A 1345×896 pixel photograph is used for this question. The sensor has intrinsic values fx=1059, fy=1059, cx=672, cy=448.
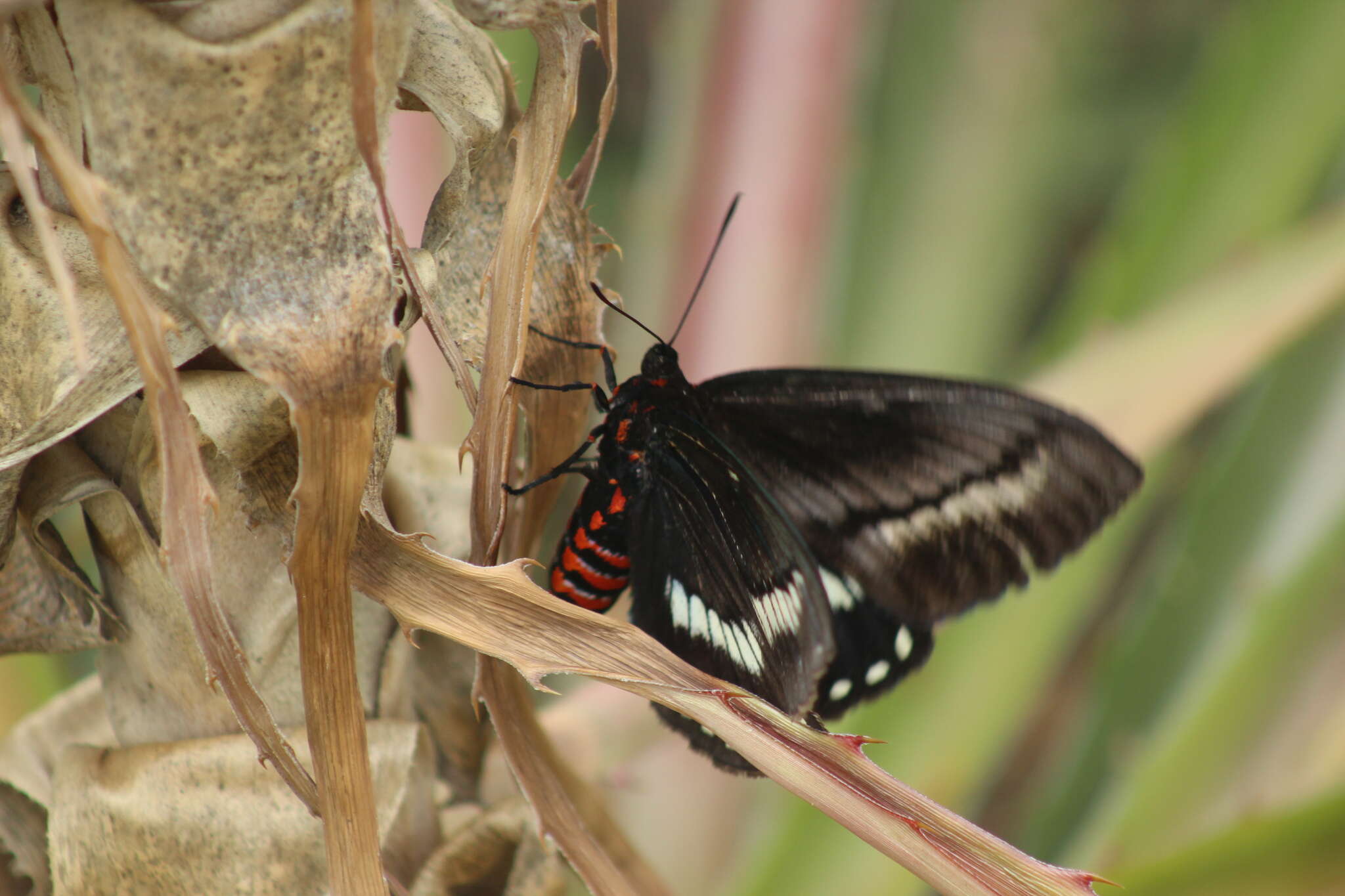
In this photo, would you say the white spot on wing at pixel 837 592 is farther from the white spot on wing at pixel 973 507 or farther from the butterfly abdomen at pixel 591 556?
the butterfly abdomen at pixel 591 556

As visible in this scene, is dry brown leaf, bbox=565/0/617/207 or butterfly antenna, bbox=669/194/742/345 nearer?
dry brown leaf, bbox=565/0/617/207

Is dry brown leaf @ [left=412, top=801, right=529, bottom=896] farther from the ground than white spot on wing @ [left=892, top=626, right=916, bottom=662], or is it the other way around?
white spot on wing @ [left=892, top=626, right=916, bottom=662]

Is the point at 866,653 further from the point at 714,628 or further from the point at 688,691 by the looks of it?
the point at 688,691

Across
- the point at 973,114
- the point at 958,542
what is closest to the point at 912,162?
the point at 973,114

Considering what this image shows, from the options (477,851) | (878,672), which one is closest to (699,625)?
(878,672)

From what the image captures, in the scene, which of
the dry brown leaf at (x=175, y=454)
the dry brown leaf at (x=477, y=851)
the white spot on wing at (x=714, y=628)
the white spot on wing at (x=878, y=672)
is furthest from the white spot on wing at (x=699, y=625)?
the dry brown leaf at (x=175, y=454)

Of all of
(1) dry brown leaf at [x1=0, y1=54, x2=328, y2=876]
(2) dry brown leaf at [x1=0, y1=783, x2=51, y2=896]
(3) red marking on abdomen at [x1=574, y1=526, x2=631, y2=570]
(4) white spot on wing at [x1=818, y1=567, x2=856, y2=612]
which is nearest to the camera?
(1) dry brown leaf at [x1=0, y1=54, x2=328, y2=876]

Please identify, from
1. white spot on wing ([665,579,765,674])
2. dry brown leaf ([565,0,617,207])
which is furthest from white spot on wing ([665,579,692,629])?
dry brown leaf ([565,0,617,207])

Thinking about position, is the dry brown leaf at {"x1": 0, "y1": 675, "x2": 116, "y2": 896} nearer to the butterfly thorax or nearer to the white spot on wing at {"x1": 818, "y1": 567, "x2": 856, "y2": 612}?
the butterfly thorax
